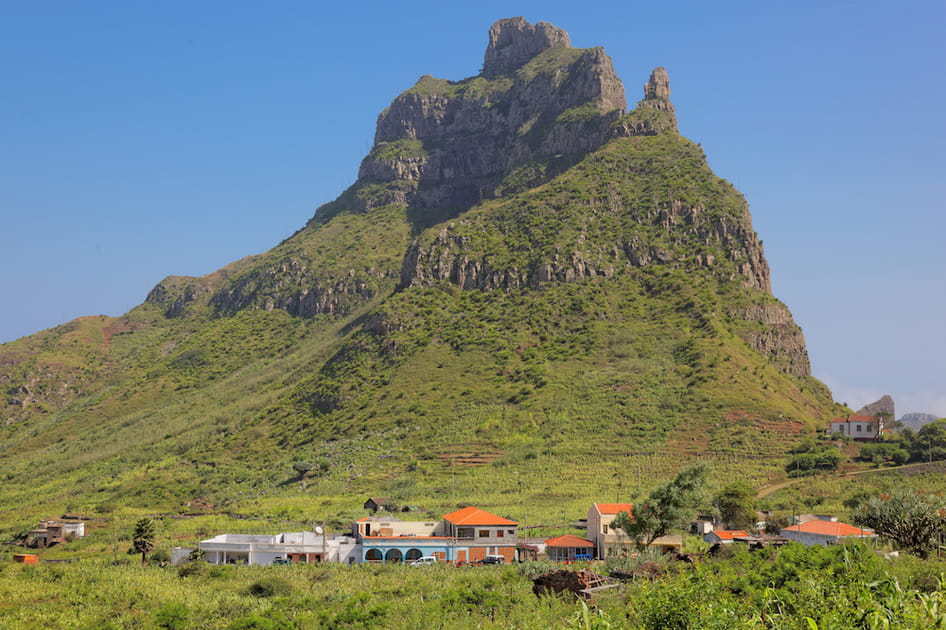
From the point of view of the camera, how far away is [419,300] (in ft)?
525

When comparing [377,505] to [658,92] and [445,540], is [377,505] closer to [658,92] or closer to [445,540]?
[445,540]

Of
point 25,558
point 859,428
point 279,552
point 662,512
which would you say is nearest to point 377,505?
point 279,552

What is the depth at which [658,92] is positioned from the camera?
192 m

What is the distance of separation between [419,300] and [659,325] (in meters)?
46.9

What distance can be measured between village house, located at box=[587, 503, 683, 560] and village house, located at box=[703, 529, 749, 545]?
302 centimetres

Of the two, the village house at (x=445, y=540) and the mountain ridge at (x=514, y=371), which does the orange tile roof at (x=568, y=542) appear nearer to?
the village house at (x=445, y=540)

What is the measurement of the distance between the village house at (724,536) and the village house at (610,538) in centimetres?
302

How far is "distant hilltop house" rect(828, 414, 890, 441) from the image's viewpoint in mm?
110688

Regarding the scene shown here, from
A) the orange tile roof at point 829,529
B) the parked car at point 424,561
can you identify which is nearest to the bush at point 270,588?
the parked car at point 424,561

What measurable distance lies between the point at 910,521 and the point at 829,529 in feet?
26.6

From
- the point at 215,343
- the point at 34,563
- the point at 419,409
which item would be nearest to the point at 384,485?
the point at 419,409

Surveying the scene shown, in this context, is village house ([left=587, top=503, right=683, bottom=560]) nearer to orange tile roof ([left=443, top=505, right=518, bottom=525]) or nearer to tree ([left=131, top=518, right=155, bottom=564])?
orange tile roof ([left=443, top=505, right=518, bottom=525])

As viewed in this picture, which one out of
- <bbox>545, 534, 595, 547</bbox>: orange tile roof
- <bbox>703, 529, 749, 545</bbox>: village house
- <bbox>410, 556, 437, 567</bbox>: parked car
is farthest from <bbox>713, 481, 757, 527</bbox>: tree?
<bbox>410, 556, 437, 567</bbox>: parked car

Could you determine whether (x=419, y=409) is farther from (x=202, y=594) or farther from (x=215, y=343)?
(x=215, y=343)
